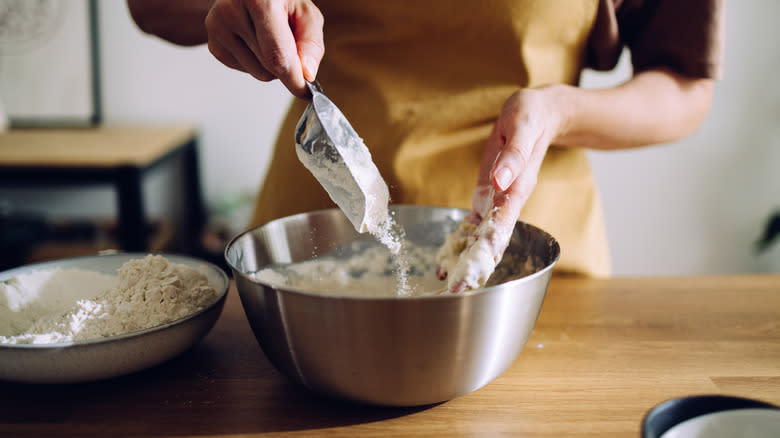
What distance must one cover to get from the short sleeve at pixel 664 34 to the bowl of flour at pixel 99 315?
0.75 m

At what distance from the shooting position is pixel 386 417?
0.53 metres

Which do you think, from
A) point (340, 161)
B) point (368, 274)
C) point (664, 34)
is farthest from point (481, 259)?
point (664, 34)

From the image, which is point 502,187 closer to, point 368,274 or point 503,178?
point 503,178

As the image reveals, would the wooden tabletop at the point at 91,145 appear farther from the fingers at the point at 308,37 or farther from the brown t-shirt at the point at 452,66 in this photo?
A: the fingers at the point at 308,37

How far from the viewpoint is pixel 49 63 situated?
2324 mm

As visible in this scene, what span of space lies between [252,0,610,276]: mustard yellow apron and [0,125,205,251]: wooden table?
107cm

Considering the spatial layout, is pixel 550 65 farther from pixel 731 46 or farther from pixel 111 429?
pixel 731 46

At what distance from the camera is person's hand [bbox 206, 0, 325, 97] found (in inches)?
22.2

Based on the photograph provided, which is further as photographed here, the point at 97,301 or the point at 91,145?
the point at 91,145

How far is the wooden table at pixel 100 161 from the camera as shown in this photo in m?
1.78

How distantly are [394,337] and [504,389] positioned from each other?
0.18 metres

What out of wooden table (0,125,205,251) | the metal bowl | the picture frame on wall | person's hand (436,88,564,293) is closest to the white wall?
person's hand (436,88,564,293)

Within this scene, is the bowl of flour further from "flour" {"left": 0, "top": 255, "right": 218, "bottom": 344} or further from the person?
the person

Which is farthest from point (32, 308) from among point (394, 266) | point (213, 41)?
point (394, 266)
